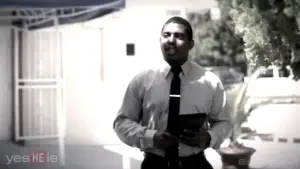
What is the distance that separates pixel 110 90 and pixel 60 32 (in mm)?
331

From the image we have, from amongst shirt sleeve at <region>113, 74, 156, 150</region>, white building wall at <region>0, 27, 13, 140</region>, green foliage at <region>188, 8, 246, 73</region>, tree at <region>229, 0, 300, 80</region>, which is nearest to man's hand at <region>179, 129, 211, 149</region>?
shirt sleeve at <region>113, 74, 156, 150</region>

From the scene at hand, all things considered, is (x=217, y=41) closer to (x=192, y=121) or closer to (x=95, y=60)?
(x=192, y=121)

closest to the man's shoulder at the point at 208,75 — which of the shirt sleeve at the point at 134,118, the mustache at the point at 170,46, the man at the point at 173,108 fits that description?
the man at the point at 173,108

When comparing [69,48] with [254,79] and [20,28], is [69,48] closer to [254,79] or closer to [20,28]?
[20,28]

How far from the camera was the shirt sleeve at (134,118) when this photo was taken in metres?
1.27

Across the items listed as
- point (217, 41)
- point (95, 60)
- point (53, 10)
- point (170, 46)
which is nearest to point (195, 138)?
point (170, 46)

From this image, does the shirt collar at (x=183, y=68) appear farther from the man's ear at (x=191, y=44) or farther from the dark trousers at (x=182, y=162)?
the dark trousers at (x=182, y=162)

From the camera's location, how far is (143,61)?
1.54 meters

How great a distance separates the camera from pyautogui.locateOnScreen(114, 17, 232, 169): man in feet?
4.23

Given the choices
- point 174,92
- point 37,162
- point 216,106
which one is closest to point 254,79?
point 216,106

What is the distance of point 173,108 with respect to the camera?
1.31 meters

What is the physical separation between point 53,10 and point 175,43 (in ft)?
1.99

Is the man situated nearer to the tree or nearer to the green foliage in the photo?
the green foliage

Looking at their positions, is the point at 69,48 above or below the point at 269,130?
above
